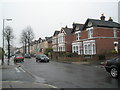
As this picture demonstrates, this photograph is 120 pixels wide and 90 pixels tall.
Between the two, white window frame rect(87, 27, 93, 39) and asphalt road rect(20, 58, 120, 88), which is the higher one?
white window frame rect(87, 27, 93, 39)

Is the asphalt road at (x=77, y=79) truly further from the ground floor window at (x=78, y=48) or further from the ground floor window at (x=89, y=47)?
the ground floor window at (x=78, y=48)

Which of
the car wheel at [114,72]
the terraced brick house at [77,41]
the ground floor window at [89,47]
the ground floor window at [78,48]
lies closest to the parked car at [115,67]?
the car wheel at [114,72]

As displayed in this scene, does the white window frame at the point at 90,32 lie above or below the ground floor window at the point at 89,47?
above

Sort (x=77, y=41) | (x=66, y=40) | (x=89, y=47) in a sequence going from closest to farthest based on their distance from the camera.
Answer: (x=89, y=47), (x=77, y=41), (x=66, y=40)

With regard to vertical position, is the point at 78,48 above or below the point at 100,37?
below

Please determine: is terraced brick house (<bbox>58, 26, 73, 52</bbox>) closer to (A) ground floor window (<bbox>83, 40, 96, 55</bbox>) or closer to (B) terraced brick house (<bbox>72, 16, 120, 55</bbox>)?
(A) ground floor window (<bbox>83, 40, 96, 55</bbox>)

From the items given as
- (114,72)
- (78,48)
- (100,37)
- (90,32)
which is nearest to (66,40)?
(78,48)

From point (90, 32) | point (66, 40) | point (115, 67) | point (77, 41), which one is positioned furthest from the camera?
point (66, 40)

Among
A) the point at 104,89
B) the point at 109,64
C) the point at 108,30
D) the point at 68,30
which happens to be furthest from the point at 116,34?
the point at 104,89

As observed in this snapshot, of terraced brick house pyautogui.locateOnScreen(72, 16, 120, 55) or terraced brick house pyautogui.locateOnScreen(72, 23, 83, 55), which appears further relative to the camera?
terraced brick house pyautogui.locateOnScreen(72, 23, 83, 55)

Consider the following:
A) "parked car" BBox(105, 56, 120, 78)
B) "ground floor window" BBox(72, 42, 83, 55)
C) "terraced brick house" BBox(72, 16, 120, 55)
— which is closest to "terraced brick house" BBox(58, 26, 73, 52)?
"ground floor window" BBox(72, 42, 83, 55)

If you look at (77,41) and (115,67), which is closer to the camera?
(115,67)

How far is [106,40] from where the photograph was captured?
33312 mm

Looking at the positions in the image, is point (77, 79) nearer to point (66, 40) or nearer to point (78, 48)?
point (78, 48)
